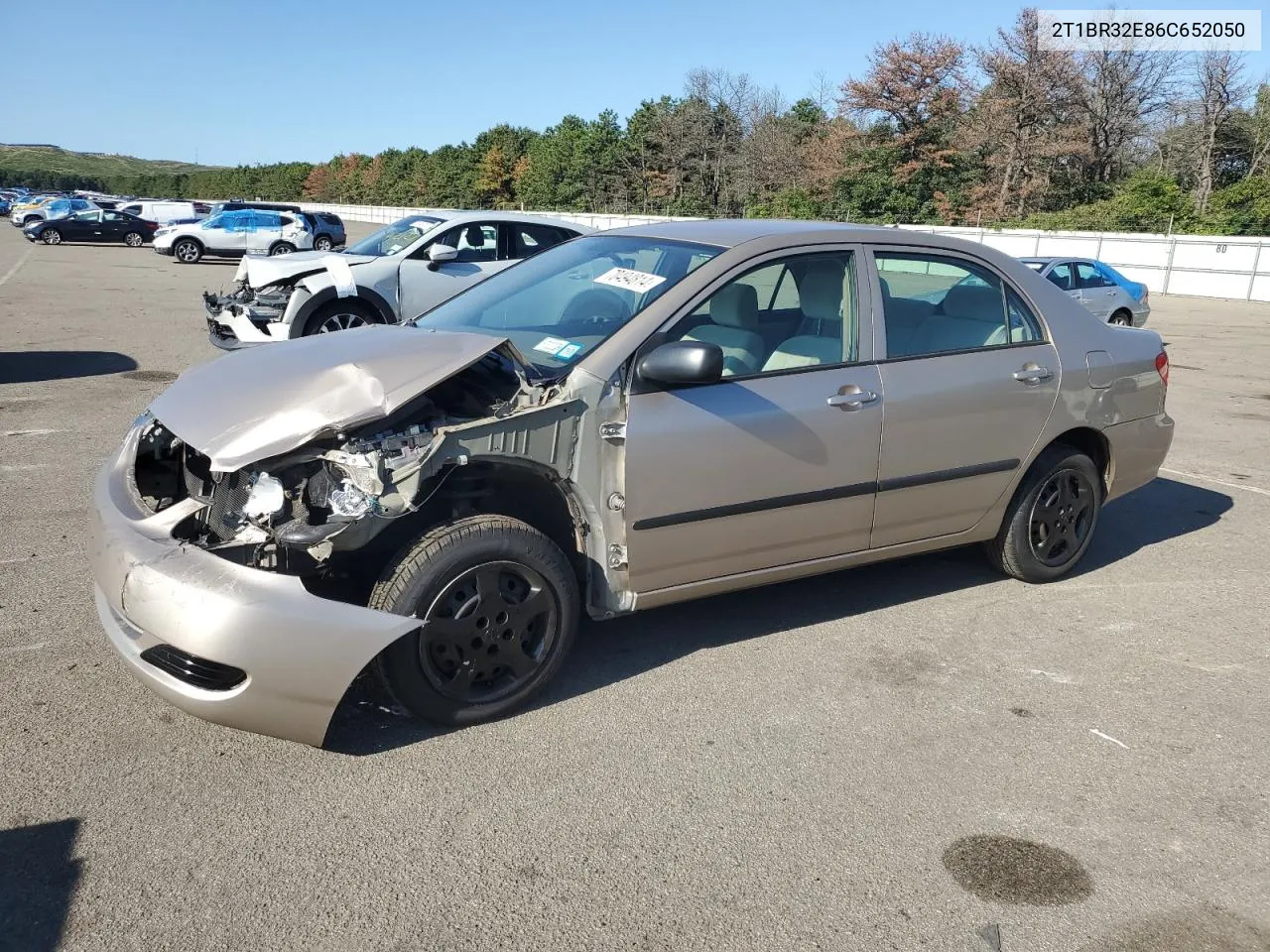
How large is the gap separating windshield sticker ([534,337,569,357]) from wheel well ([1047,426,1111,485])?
2.54 meters

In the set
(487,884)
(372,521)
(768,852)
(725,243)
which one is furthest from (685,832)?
(725,243)

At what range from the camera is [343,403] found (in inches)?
132

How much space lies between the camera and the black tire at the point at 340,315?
35.7ft

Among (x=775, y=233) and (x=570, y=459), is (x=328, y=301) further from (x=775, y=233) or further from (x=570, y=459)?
(x=570, y=459)

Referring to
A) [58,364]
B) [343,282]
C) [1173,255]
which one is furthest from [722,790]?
[1173,255]

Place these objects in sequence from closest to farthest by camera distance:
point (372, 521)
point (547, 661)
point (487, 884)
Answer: point (487, 884) < point (372, 521) < point (547, 661)

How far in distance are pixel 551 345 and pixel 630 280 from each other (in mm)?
462

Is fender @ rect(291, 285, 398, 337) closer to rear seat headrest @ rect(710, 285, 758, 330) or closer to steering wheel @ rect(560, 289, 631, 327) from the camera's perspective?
steering wheel @ rect(560, 289, 631, 327)

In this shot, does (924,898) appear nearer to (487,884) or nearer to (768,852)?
(768,852)

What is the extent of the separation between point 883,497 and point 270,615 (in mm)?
2520

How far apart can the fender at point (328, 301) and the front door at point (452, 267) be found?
175 mm

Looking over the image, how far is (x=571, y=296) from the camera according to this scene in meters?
4.45

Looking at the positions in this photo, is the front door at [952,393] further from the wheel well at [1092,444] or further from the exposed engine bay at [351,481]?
the exposed engine bay at [351,481]

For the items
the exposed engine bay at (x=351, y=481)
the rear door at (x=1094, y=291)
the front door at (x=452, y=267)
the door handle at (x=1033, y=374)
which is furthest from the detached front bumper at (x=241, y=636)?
the rear door at (x=1094, y=291)
